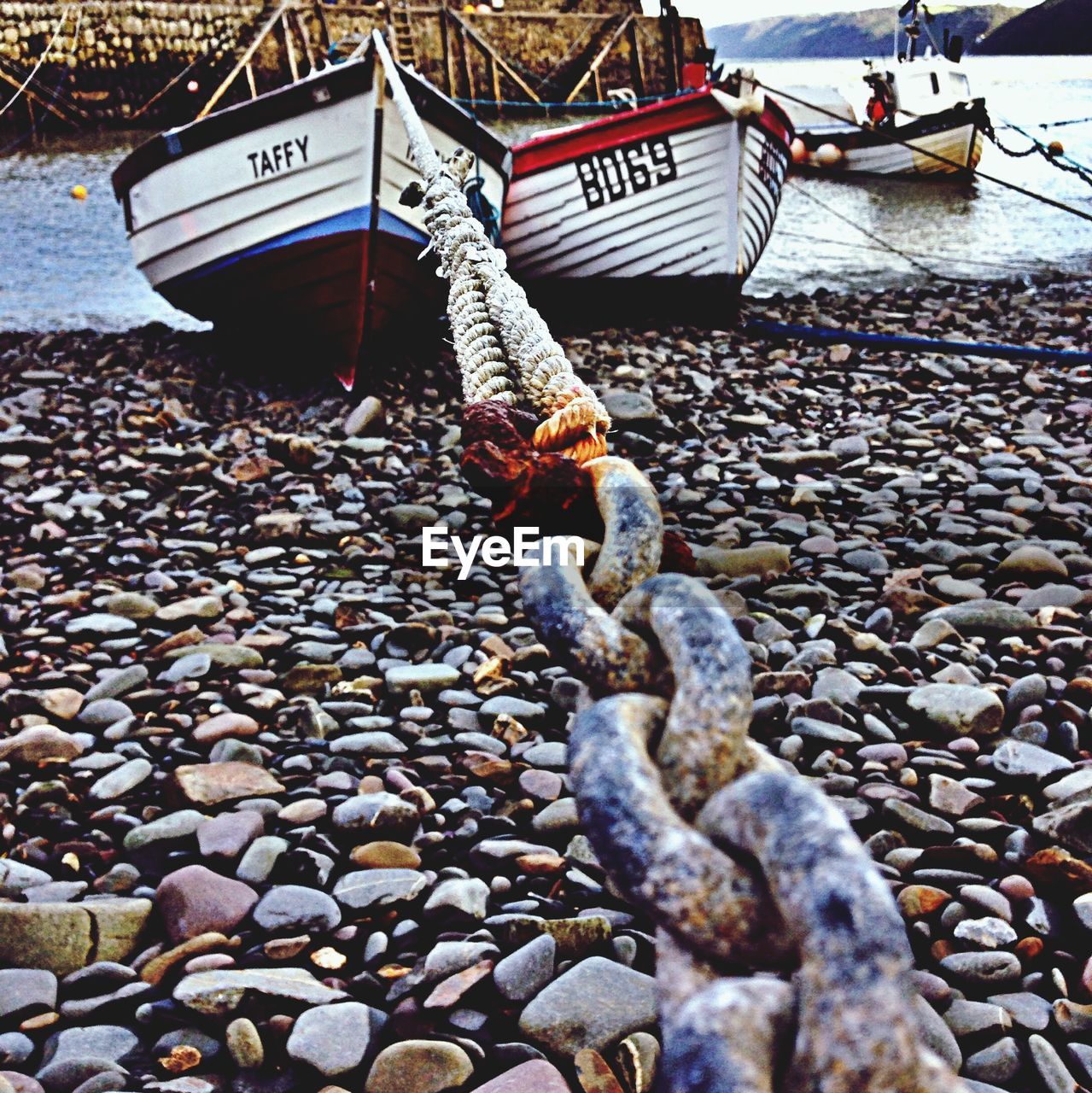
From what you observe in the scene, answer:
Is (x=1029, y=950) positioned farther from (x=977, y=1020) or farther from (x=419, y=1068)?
(x=419, y=1068)

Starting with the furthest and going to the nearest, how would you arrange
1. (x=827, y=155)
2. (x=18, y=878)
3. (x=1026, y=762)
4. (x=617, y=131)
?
1. (x=827, y=155)
2. (x=617, y=131)
3. (x=1026, y=762)
4. (x=18, y=878)

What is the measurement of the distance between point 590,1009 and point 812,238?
12790mm

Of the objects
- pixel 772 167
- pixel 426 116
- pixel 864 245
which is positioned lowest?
pixel 864 245

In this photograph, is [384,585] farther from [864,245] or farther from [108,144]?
[108,144]

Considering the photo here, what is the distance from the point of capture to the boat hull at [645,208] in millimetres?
7797

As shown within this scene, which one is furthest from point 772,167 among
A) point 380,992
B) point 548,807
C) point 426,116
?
point 380,992

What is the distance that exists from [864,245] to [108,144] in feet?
59.6

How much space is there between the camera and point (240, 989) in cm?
191

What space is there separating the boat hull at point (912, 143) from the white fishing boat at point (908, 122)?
1cm

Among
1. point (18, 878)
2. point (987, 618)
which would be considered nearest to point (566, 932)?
point (18, 878)

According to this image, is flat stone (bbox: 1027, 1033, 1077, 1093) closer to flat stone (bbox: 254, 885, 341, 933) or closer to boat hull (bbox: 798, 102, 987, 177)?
flat stone (bbox: 254, 885, 341, 933)

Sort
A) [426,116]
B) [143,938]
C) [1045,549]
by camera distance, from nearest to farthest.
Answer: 1. [143,938]
2. [1045,549]
3. [426,116]

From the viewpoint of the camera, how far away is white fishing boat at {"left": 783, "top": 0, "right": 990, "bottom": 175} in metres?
17.5

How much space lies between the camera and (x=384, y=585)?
391 cm
